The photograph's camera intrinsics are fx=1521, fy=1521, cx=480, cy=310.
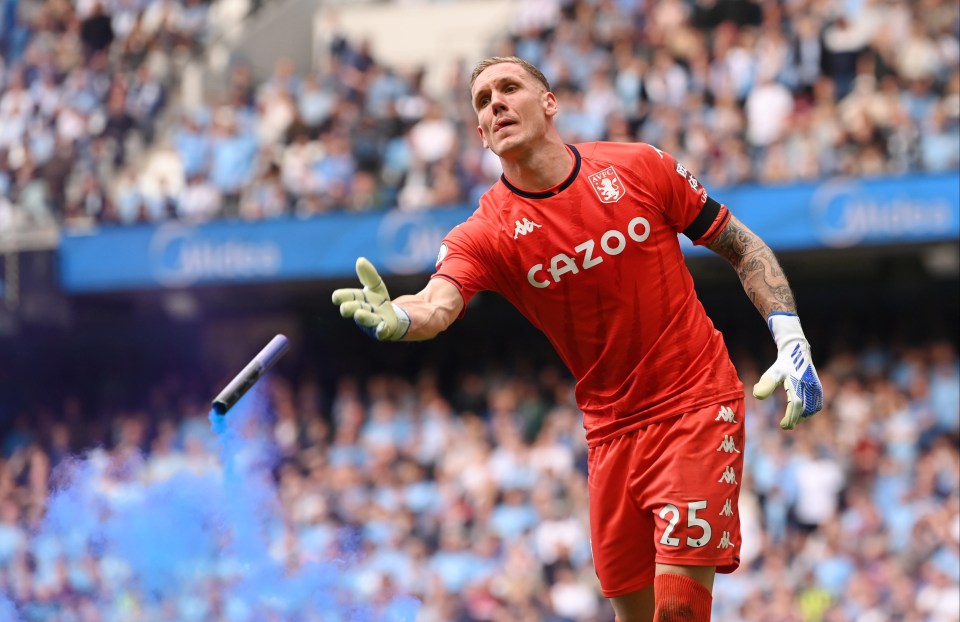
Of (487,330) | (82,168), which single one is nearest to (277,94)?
(82,168)

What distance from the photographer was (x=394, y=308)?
17.0ft

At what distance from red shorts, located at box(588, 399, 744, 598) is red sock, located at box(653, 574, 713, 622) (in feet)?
0.24

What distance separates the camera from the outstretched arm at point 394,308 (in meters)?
4.95

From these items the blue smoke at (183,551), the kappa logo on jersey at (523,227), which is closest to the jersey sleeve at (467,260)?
the kappa logo on jersey at (523,227)

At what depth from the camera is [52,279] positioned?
17.5 meters

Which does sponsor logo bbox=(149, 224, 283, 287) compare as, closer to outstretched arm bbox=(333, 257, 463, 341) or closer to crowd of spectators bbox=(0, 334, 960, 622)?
crowd of spectators bbox=(0, 334, 960, 622)

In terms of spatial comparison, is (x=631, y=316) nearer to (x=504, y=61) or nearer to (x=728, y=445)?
(x=728, y=445)

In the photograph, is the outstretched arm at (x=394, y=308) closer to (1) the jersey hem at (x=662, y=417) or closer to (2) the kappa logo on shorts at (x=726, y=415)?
(1) the jersey hem at (x=662, y=417)

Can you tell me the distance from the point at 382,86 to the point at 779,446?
22.3ft

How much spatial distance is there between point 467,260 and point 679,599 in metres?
1.53

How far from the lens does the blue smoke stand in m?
10.2

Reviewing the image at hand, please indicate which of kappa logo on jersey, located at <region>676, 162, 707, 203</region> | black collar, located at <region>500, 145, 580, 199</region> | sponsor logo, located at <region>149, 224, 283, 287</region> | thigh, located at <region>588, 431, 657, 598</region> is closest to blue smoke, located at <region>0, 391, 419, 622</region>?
thigh, located at <region>588, 431, 657, 598</region>

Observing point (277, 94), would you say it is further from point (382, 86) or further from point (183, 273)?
point (183, 273)

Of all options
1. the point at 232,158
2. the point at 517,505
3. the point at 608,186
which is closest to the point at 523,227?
the point at 608,186
